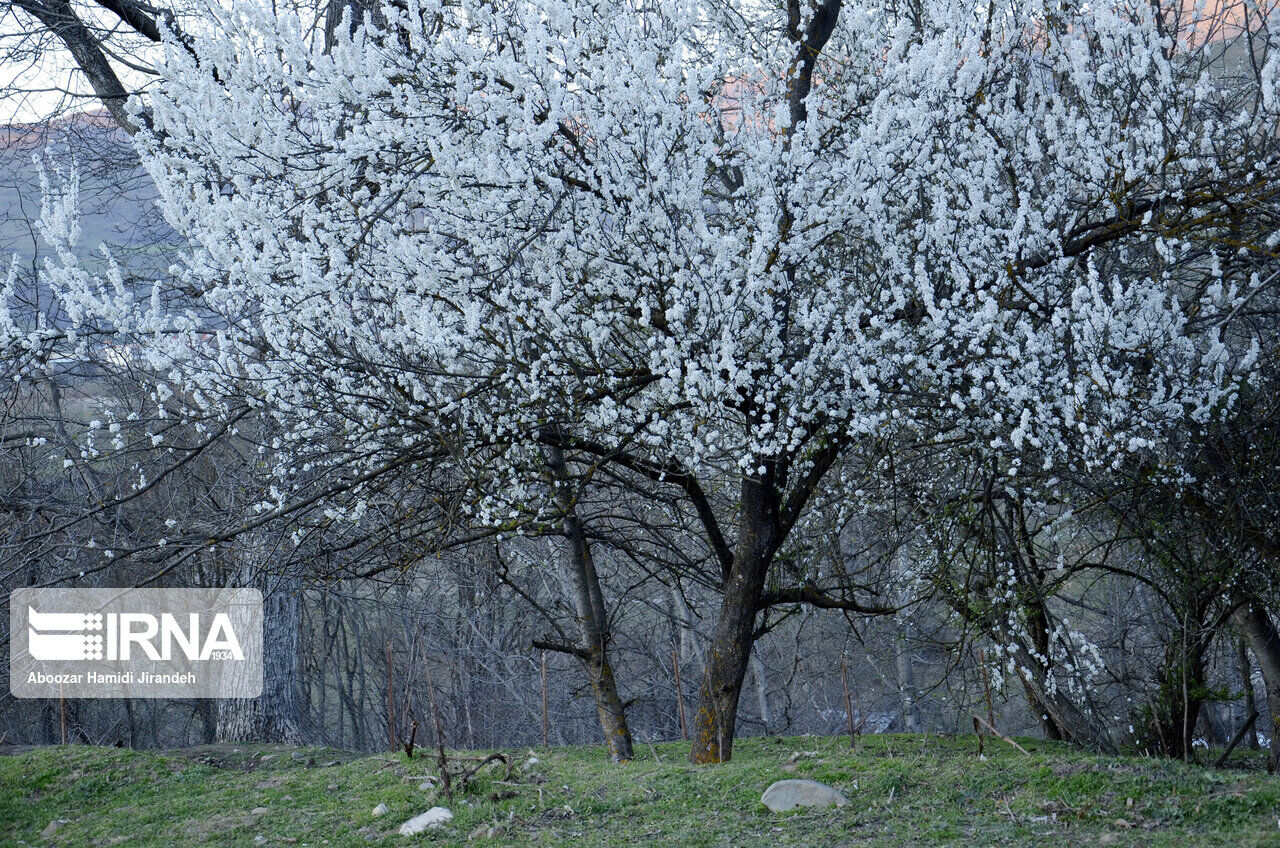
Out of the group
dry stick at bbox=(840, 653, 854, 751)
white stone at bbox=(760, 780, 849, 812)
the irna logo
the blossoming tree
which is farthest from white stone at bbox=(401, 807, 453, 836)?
the irna logo

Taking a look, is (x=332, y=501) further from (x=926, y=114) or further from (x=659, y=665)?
(x=659, y=665)

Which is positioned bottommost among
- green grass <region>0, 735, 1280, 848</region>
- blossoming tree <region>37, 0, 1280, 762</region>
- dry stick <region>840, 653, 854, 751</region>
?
green grass <region>0, 735, 1280, 848</region>

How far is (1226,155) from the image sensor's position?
6121 mm

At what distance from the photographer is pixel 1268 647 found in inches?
319

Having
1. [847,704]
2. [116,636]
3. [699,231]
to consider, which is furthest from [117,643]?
[699,231]

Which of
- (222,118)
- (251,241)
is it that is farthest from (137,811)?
(222,118)

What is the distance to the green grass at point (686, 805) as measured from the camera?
4727 millimetres

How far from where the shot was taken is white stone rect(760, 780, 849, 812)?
5.43 m

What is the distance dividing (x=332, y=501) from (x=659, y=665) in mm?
13179

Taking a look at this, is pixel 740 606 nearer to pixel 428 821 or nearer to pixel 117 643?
pixel 428 821

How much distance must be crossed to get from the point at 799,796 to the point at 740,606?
2.10 metres

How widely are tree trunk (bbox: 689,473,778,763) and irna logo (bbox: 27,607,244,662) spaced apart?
33.5 ft

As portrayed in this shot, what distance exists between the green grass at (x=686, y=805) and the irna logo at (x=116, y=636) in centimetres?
826

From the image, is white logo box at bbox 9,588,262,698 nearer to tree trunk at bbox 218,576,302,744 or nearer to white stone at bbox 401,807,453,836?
tree trunk at bbox 218,576,302,744
